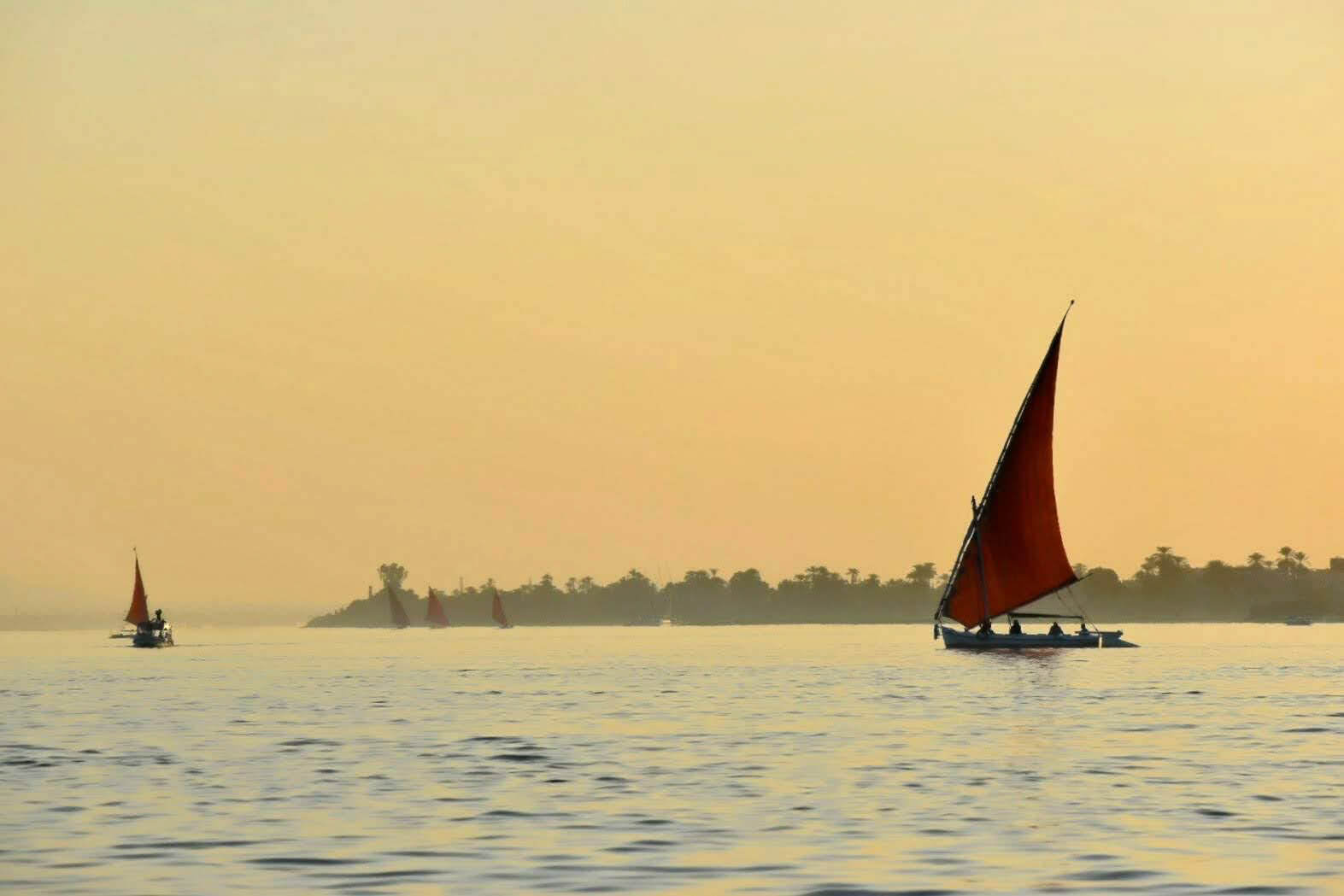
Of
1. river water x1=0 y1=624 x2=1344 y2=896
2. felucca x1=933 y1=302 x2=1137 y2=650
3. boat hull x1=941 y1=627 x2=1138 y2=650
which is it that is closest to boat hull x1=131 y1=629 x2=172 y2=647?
boat hull x1=941 y1=627 x2=1138 y2=650

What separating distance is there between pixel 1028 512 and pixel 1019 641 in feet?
60.4

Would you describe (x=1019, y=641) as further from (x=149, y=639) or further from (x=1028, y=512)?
(x=149, y=639)

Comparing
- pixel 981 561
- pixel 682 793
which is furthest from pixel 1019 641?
pixel 682 793

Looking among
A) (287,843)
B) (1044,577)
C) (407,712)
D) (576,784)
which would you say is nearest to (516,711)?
(407,712)

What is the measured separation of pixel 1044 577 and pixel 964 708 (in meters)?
51.2

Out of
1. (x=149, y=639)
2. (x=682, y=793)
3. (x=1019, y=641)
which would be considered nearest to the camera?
(x=682, y=793)

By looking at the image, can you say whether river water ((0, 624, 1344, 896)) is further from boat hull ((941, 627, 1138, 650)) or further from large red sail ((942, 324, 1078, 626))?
boat hull ((941, 627, 1138, 650))

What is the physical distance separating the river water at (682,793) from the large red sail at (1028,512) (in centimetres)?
3409

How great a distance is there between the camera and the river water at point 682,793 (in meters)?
27.7

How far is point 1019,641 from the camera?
132m

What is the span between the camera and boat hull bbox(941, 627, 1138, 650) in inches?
5118

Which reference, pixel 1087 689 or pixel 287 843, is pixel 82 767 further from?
pixel 1087 689

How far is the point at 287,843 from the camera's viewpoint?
3106 centimetres

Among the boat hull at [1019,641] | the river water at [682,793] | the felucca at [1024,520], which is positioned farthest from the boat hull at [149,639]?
the river water at [682,793]
